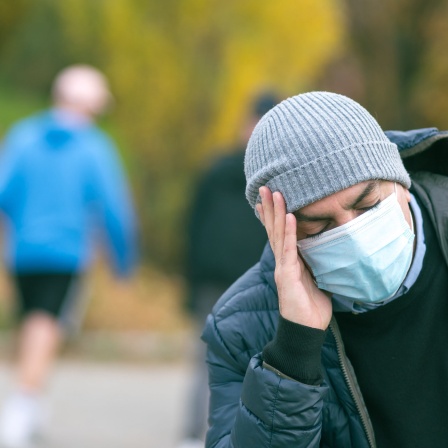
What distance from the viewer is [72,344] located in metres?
10.3

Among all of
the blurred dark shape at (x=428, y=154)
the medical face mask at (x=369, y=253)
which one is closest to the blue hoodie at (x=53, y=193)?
the blurred dark shape at (x=428, y=154)

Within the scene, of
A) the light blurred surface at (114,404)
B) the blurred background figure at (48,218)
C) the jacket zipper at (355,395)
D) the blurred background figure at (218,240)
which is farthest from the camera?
the light blurred surface at (114,404)

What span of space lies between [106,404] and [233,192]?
220cm

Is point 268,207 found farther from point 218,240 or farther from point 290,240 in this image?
point 218,240

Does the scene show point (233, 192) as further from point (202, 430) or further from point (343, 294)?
point (343, 294)

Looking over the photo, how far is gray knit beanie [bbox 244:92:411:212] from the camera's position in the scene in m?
2.79

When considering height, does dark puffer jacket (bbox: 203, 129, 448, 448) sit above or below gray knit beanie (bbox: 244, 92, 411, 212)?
below

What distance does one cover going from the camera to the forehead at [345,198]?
111 inches

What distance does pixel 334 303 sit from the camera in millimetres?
2959

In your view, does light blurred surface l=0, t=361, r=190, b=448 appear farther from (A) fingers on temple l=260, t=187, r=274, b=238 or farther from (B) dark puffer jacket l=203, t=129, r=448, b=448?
(A) fingers on temple l=260, t=187, r=274, b=238

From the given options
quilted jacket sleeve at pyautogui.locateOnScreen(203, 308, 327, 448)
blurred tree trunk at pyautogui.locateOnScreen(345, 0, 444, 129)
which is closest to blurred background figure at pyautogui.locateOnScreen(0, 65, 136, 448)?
quilted jacket sleeve at pyautogui.locateOnScreen(203, 308, 327, 448)

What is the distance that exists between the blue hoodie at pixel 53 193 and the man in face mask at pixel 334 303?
162 inches

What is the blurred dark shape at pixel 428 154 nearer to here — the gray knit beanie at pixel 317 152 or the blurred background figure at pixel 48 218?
the gray knit beanie at pixel 317 152

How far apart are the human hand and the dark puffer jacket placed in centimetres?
11
